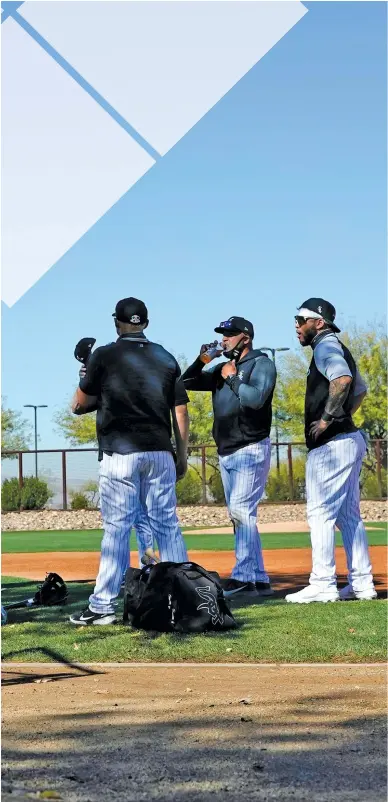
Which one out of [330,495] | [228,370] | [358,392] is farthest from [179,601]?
[358,392]

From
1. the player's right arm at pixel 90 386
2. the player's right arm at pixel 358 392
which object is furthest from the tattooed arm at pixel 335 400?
the player's right arm at pixel 90 386

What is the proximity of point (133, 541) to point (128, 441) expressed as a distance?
15.2 meters

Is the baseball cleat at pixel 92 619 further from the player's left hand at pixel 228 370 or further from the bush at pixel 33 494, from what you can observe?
the bush at pixel 33 494

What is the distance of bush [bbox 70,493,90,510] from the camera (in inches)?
1471

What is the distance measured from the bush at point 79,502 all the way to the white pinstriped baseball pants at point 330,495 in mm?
29205

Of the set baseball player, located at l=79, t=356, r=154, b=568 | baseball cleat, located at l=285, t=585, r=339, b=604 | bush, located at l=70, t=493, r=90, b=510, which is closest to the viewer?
baseball cleat, located at l=285, t=585, r=339, b=604

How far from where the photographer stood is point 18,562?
16.0 meters

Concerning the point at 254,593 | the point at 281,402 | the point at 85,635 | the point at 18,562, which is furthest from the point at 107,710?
the point at 281,402

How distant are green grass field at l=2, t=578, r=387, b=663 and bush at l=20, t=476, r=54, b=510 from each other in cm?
2877

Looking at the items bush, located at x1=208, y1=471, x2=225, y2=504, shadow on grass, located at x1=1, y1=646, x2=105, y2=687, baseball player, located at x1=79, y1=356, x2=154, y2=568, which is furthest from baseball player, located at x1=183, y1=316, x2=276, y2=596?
bush, located at x1=208, y1=471, x2=225, y2=504

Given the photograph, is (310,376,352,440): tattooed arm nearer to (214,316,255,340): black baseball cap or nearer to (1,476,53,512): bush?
(214,316,255,340): black baseball cap

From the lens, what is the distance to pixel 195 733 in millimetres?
4406

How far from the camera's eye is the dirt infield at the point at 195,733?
3.54m

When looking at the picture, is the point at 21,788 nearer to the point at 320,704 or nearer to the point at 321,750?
the point at 321,750
